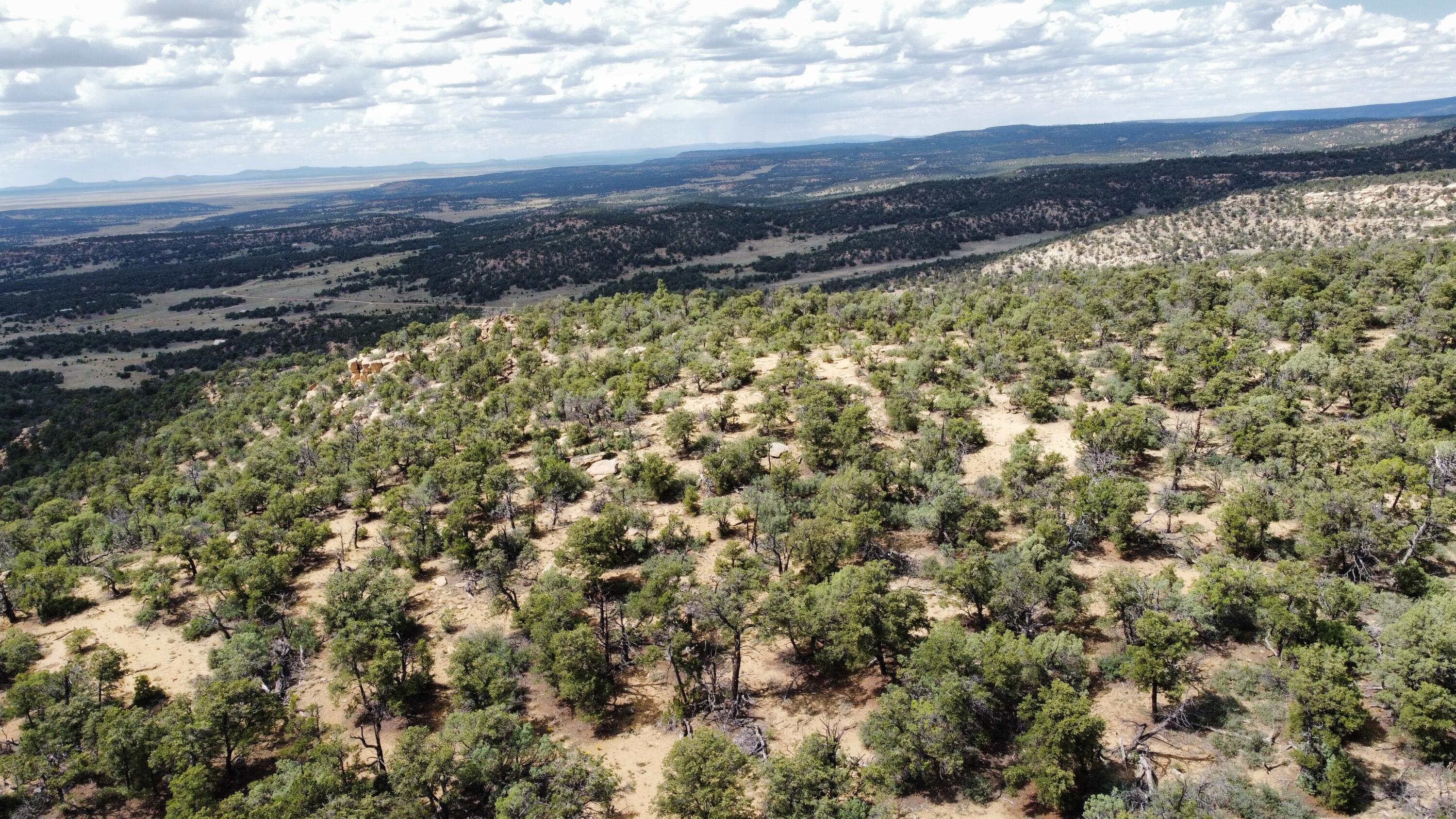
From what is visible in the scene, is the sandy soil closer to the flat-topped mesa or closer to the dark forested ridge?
the flat-topped mesa

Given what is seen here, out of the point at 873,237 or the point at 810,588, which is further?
the point at 873,237

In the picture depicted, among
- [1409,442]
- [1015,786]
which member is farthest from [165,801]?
[1409,442]

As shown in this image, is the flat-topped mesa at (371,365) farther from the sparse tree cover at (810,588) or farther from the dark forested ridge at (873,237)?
the dark forested ridge at (873,237)

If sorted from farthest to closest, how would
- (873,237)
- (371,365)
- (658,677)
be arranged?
1. (873,237)
2. (371,365)
3. (658,677)

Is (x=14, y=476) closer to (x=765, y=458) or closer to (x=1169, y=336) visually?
(x=765, y=458)

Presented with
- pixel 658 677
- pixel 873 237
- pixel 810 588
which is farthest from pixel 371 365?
pixel 873 237

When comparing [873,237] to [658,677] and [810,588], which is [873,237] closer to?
[810,588]

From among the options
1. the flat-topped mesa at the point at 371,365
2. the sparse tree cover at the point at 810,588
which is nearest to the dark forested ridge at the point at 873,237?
the flat-topped mesa at the point at 371,365
